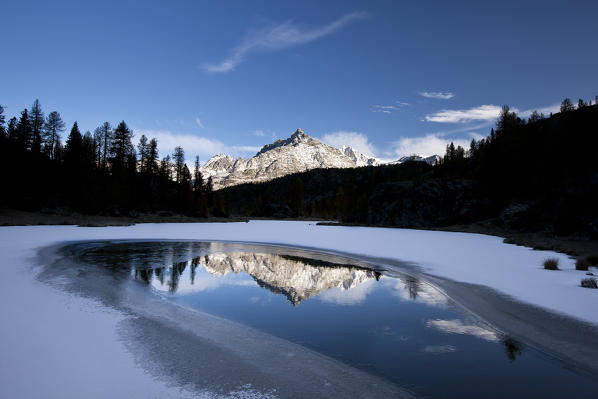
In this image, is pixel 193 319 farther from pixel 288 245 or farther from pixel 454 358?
pixel 288 245

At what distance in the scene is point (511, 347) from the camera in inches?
273

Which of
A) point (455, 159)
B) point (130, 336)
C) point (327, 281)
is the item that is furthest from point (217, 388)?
point (455, 159)

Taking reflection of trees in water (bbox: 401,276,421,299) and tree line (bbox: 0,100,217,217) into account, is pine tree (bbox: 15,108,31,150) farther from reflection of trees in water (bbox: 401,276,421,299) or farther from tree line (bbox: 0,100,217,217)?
reflection of trees in water (bbox: 401,276,421,299)

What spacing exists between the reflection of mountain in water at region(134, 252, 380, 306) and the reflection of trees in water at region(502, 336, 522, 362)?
5.78 m

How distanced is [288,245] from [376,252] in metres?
7.66

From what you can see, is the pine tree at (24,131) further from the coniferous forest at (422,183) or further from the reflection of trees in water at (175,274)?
the reflection of trees in water at (175,274)

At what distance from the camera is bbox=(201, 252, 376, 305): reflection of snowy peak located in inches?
488

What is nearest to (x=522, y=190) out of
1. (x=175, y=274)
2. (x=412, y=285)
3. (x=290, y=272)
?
(x=412, y=285)

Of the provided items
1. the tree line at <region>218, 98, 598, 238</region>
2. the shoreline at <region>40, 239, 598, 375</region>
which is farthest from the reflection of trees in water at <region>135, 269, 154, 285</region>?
the tree line at <region>218, 98, 598, 238</region>

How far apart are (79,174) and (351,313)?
60384 millimetres

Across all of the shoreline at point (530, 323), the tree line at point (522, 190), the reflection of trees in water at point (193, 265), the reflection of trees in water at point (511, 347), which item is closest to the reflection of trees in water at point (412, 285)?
the shoreline at point (530, 323)

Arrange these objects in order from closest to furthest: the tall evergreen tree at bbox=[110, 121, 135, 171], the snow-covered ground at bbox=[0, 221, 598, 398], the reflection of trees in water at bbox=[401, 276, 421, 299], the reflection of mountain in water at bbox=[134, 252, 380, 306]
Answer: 1. the snow-covered ground at bbox=[0, 221, 598, 398]
2. the reflection of trees in water at bbox=[401, 276, 421, 299]
3. the reflection of mountain in water at bbox=[134, 252, 380, 306]
4. the tall evergreen tree at bbox=[110, 121, 135, 171]

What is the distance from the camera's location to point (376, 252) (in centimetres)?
2222

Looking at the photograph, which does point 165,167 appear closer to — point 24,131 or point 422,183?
point 24,131
